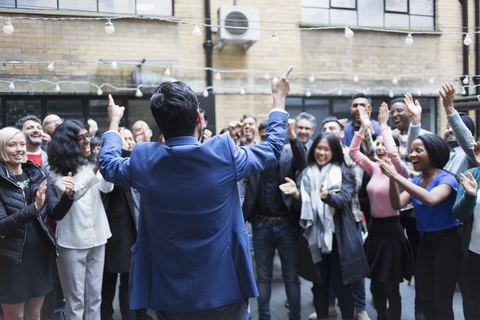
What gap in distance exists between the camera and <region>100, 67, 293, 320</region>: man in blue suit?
1881 mm

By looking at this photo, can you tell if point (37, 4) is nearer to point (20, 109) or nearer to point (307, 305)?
point (20, 109)

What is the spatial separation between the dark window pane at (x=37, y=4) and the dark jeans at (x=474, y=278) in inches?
304

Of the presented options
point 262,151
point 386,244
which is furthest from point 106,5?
point 262,151

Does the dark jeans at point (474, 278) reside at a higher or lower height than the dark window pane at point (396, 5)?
lower

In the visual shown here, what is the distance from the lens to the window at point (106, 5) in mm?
7234

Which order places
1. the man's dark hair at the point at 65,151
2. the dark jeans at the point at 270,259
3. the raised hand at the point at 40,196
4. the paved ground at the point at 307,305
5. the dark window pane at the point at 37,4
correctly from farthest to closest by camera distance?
the dark window pane at the point at 37,4 < the paved ground at the point at 307,305 < the dark jeans at the point at 270,259 < the man's dark hair at the point at 65,151 < the raised hand at the point at 40,196

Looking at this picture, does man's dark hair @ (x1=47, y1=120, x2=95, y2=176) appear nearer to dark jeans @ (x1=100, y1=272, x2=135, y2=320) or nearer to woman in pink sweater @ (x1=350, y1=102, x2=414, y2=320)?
dark jeans @ (x1=100, y1=272, x2=135, y2=320)

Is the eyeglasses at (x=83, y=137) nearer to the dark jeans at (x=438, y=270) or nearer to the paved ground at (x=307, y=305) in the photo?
the paved ground at (x=307, y=305)

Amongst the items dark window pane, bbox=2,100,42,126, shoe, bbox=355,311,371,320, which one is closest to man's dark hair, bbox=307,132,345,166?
shoe, bbox=355,311,371,320

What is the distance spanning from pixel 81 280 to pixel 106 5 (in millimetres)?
5967

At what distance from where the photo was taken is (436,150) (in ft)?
10.8

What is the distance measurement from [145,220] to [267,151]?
2.36ft

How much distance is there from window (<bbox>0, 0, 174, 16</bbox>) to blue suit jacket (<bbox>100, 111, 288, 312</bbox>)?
6.64m

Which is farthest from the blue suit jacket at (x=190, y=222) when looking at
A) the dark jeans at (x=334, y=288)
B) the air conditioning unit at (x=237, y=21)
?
the air conditioning unit at (x=237, y=21)
